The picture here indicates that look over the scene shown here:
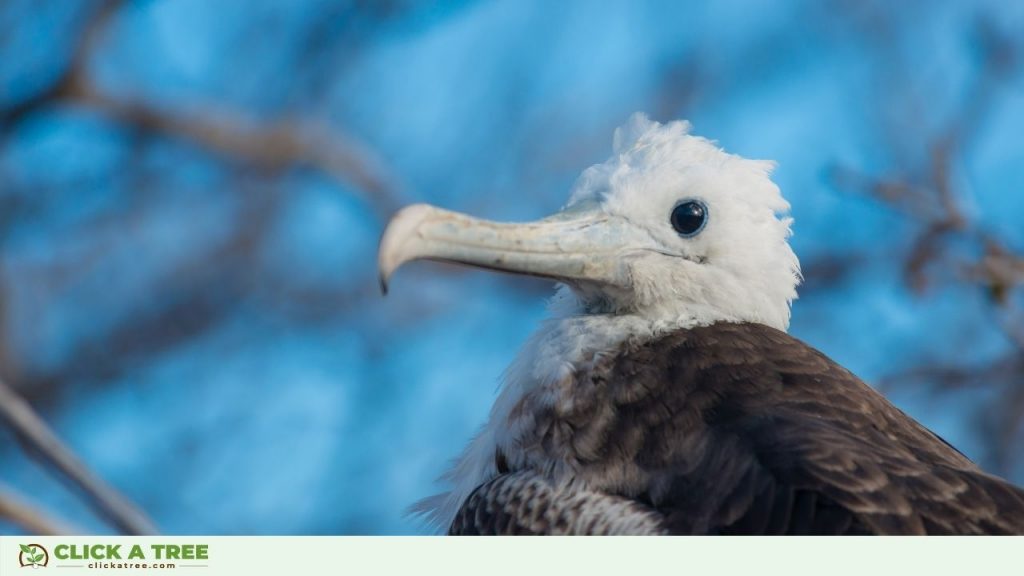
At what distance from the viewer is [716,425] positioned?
3.32 m

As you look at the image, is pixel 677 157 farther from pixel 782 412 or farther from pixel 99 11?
pixel 99 11

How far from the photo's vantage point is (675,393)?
3.45m

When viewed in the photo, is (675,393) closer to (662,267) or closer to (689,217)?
(662,267)

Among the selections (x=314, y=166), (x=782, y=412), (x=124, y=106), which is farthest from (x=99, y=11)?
(x=782, y=412)

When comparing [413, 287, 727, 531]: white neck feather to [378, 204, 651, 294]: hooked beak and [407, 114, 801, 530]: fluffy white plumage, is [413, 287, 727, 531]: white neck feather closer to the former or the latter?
[407, 114, 801, 530]: fluffy white plumage

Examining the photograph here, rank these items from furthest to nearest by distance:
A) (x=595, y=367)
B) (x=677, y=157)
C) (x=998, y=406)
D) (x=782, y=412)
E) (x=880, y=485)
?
(x=998, y=406)
(x=677, y=157)
(x=595, y=367)
(x=782, y=412)
(x=880, y=485)

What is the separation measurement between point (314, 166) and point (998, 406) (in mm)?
5336

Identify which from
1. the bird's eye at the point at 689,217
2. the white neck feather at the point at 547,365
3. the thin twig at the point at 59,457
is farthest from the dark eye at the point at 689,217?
the thin twig at the point at 59,457

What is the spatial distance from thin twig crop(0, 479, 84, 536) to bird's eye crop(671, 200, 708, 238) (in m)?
1.98
